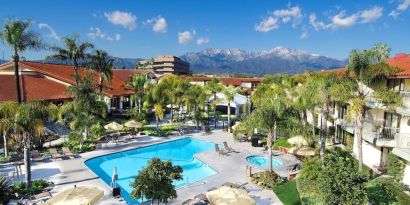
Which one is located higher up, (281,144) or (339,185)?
(339,185)

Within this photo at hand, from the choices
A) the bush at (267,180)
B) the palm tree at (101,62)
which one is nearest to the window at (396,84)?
the bush at (267,180)

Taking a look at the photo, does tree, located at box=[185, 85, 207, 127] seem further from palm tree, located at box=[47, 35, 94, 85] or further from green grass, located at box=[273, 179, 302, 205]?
green grass, located at box=[273, 179, 302, 205]

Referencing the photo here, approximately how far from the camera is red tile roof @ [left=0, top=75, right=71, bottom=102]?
120 feet

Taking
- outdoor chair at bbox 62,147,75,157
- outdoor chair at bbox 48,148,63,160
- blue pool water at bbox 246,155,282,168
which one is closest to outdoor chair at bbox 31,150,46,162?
outdoor chair at bbox 48,148,63,160

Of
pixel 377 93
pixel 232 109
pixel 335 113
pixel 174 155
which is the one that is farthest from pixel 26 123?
pixel 232 109

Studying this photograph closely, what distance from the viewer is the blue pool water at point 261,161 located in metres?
26.8

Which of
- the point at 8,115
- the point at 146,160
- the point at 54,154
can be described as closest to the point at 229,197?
the point at 8,115

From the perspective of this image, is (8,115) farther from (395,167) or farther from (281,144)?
(395,167)

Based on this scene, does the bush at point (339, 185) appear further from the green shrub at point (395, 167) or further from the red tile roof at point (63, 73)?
the red tile roof at point (63, 73)

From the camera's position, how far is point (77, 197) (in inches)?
586

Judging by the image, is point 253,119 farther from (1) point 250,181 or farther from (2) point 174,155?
(2) point 174,155

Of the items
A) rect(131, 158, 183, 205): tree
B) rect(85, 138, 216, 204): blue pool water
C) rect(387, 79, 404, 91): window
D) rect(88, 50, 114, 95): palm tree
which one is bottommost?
rect(85, 138, 216, 204): blue pool water

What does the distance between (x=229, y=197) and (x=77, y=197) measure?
7.11 metres

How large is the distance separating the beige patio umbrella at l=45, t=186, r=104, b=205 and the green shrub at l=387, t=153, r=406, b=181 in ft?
58.6
